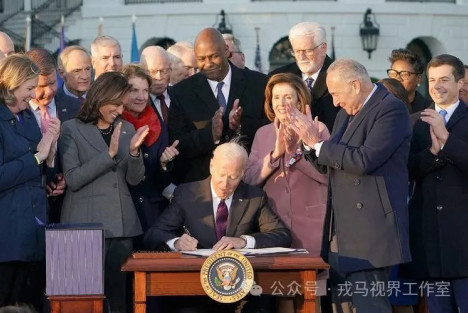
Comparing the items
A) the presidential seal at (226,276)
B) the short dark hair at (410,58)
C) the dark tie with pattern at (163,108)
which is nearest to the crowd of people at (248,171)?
the dark tie with pattern at (163,108)

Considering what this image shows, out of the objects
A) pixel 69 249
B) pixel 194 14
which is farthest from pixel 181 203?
pixel 194 14

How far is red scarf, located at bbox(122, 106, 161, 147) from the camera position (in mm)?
8742

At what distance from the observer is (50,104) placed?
8656 millimetres

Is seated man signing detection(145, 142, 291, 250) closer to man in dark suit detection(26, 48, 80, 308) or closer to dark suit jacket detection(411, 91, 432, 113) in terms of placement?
man in dark suit detection(26, 48, 80, 308)

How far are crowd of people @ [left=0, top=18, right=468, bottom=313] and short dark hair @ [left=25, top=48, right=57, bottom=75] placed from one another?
0.06ft

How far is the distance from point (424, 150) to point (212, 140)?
1.51m

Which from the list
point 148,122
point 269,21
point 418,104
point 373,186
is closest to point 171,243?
point 148,122

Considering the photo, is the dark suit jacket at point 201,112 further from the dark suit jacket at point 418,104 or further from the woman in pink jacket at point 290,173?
the dark suit jacket at point 418,104

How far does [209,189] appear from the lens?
318 inches

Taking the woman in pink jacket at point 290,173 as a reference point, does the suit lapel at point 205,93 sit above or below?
above

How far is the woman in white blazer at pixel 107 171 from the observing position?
799 cm

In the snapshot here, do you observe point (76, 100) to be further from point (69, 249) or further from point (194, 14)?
point (194, 14)

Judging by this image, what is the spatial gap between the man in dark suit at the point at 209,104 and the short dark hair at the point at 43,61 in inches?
42.5

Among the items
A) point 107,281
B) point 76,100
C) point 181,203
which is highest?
point 76,100
